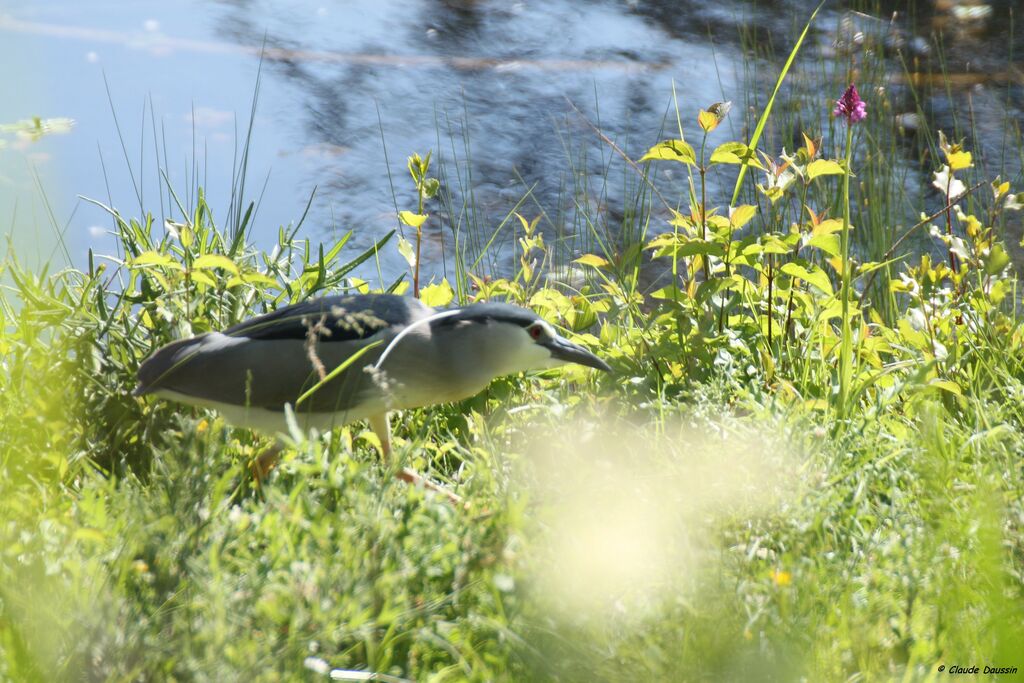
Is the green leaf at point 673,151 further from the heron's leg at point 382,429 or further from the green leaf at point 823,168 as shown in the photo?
the heron's leg at point 382,429

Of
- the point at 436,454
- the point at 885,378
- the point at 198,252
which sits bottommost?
the point at 436,454

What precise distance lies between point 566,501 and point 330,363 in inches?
29.0

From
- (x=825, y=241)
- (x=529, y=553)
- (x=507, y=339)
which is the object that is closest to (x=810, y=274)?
(x=825, y=241)

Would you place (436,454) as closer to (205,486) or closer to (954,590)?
(205,486)

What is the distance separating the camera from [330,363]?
7.65 feet

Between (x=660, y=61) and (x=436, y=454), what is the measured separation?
19.7 ft

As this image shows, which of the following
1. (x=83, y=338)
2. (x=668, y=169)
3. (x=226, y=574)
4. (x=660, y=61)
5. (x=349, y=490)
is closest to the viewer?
(x=226, y=574)

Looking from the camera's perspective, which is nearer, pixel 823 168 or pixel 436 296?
pixel 823 168

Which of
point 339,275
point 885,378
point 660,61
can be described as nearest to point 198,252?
point 339,275

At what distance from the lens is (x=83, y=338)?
8.34 feet

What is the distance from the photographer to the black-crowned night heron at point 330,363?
2277mm

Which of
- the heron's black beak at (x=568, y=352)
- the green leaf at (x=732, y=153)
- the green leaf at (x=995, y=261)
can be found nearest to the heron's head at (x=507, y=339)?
the heron's black beak at (x=568, y=352)

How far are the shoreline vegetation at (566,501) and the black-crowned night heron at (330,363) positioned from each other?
0.37 ft

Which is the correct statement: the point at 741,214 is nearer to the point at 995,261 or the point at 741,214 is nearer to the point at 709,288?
the point at 709,288
